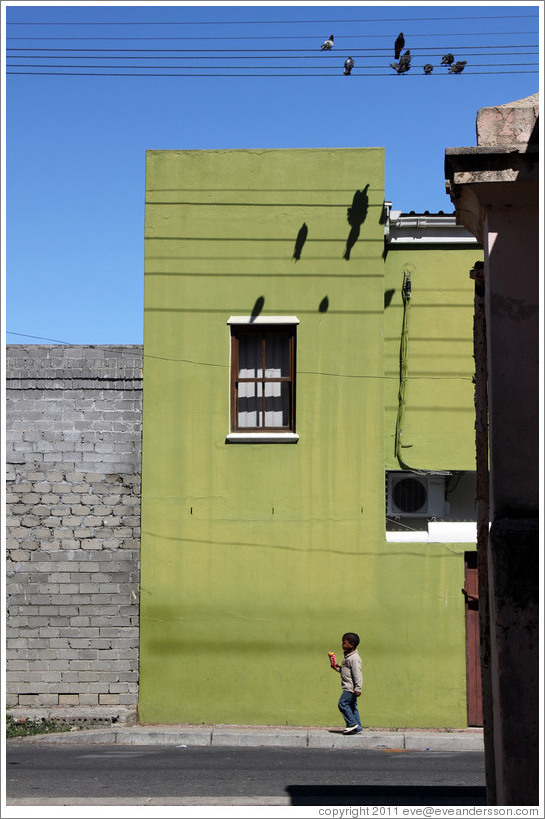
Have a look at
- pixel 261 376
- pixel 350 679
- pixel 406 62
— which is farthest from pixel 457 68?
pixel 350 679

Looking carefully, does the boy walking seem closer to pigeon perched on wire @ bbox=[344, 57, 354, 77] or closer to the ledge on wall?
the ledge on wall

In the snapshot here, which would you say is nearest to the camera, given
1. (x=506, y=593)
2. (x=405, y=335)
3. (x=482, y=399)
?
(x=506, y=593)

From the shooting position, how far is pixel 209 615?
624 inches

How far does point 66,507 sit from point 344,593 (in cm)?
430

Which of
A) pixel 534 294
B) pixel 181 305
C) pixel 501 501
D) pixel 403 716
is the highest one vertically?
pixel 181 305

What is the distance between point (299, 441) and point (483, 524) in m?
7.88

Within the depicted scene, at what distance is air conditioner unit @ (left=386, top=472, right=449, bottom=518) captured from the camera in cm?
1669

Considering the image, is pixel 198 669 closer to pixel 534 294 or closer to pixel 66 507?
pixel 66 507

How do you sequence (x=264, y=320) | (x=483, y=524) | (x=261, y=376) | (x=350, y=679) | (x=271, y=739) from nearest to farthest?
(x=483, y=524) → (x=350, y=679) → (x=271, y=739) → (x=264, y=320) → (x=261, y=376)

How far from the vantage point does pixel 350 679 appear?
47.1 feet

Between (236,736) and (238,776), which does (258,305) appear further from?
(238,776)

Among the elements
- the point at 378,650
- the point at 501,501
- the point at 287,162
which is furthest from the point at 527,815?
the point at 287,162

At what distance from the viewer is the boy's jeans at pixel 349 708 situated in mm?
14500

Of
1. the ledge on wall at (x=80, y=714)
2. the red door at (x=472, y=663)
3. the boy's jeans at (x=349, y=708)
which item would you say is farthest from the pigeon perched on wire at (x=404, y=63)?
the ledge on wall at (x=80, y=714)
